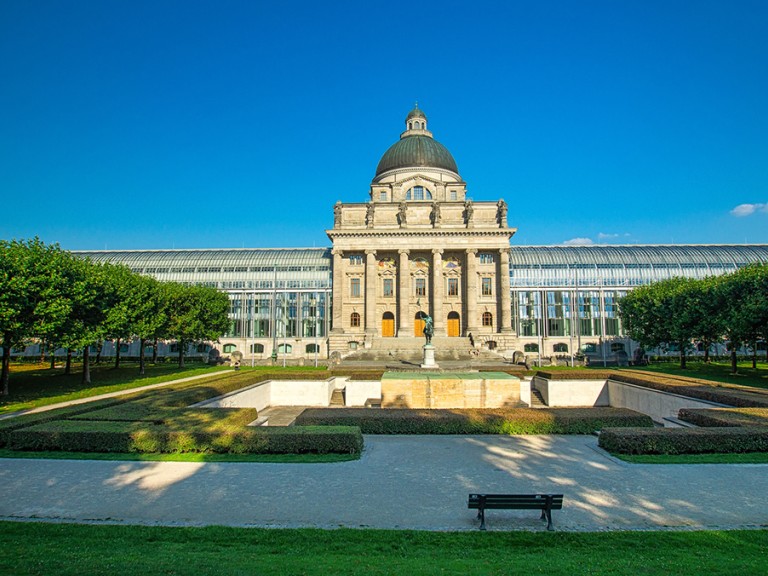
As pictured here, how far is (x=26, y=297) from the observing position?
103 feet

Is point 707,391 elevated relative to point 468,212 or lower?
lower

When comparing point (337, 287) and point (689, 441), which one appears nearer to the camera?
point (689, 441)

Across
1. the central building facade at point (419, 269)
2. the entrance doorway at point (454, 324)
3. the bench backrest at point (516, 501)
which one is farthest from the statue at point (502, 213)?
the bench backrest at point (516, 501)

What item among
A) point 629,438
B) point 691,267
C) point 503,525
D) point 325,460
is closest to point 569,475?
point 629,438

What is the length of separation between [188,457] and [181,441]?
0.86m

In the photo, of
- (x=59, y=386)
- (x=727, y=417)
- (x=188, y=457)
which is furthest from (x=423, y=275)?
(x=188, y=457)

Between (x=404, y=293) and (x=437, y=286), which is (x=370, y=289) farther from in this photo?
(x=437, y=286)

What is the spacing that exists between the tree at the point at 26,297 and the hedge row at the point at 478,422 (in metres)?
19.8

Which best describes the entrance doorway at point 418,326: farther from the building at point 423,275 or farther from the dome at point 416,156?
the dome at point 416,156

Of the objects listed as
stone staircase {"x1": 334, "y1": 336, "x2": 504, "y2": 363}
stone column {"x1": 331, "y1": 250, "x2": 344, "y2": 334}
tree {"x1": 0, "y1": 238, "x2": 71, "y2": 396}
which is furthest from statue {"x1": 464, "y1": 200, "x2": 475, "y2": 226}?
tree {"x1": 0, "y1": 238, "x2": 71, "y2": 396}

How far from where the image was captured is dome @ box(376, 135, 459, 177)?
265 ft

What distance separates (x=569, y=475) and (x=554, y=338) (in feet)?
220

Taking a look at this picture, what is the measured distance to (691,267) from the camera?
81875 mm

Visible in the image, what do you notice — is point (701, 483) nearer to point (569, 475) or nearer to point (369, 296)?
point (569, 475)
